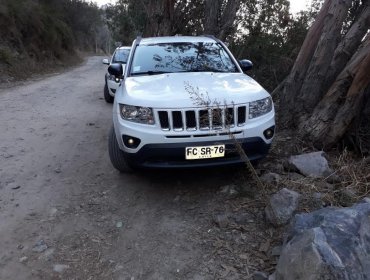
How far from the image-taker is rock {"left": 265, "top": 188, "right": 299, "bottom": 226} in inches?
145

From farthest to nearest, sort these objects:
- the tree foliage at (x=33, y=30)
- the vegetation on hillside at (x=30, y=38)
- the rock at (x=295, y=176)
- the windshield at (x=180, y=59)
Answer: the tree foliage at (x=33, y=30), the vegetation on hillside at (x=30, y=38), the windshield at (x=180, y=59), the rock at (x=295, y=176)

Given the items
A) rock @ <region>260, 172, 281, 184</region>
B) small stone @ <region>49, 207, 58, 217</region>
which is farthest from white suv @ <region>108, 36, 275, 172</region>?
small stone @ <region>49, 207, 58, 217</region>

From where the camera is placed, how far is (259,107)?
437cm

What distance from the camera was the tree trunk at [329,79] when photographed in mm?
5102

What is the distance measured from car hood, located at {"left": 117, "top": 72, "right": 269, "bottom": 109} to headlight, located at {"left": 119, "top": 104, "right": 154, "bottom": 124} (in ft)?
0.17

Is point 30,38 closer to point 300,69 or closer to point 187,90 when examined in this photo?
point 300,69

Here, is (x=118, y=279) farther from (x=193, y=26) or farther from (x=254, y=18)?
(x=193, y=26)

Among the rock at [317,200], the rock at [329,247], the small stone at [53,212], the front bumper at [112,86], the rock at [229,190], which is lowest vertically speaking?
A: the front bumper at [112,86]

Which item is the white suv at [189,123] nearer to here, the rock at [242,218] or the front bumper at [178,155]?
the front bumper at [178,155]

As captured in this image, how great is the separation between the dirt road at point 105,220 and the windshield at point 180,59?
4.57 feet

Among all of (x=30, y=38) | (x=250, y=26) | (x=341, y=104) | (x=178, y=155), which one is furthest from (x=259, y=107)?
(x=30, y=38)

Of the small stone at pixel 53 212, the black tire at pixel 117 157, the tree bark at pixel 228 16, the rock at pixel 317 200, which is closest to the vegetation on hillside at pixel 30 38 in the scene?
the tree bark at pixel 228 16

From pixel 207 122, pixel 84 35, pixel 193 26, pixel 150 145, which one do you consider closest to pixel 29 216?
pixel 150 145

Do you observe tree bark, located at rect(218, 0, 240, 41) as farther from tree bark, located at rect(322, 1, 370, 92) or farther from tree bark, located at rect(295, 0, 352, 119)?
tree bark, located at rect(322, 1, 370, 92)
